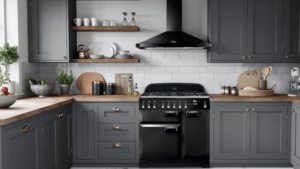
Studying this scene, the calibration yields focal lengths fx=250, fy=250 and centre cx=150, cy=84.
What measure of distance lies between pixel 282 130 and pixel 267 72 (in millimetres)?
892

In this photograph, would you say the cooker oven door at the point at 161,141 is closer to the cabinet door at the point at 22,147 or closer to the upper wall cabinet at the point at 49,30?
the cabinet door at the point at 22,147

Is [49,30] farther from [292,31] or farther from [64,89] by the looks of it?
[292,31]

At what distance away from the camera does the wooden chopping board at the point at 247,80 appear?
3868 millimetres

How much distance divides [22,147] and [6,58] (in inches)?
58.9

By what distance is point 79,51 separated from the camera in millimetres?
3885

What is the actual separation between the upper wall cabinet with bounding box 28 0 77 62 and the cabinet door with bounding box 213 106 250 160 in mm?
2304

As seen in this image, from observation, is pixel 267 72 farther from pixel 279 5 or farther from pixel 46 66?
pixel 46 66

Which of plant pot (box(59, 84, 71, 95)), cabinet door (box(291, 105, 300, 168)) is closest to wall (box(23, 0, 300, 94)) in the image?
plant pot (box(59, 84, 71, 95))

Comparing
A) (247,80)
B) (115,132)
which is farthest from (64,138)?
(247,80)

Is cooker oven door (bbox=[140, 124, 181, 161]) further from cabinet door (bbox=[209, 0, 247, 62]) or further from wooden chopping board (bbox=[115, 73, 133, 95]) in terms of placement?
cabinet door (bbox=[209, 0, 247, 62])

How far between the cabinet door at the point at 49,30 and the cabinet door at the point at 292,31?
3125mm

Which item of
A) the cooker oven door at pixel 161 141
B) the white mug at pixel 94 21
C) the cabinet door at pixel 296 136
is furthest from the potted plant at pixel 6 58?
the cabinet door at pixel 296 136

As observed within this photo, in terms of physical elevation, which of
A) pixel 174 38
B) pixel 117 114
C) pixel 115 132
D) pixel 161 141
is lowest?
pixel 161 141

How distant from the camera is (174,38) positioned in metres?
3.50
